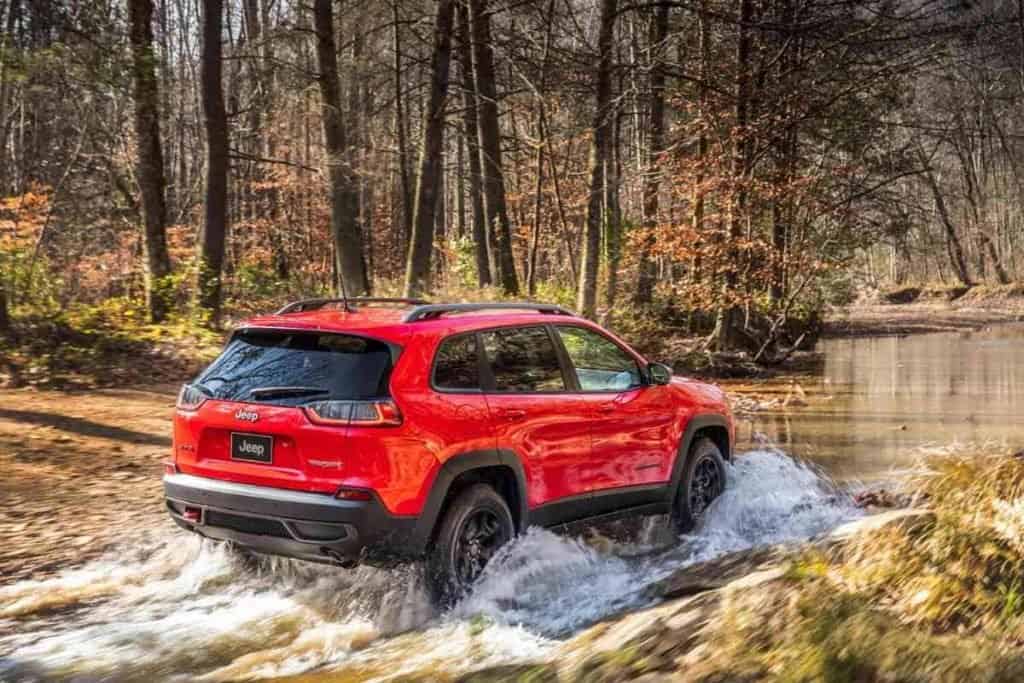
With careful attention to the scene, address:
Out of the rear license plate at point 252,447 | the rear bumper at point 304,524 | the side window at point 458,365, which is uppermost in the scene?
the side window at point 458,365

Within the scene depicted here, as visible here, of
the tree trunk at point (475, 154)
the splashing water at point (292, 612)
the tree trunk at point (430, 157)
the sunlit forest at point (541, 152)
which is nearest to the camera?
the splashing water at point (292, 612)

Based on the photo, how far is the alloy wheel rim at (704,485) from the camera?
25.7 ft

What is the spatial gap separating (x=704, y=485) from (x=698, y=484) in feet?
0.36

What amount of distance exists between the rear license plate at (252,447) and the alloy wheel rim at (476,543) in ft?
3.87

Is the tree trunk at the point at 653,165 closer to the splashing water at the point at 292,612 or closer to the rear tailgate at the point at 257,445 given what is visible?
the splashing water at the point at 292,612

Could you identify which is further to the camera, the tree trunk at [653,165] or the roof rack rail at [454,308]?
the tree trunk at [653,165]

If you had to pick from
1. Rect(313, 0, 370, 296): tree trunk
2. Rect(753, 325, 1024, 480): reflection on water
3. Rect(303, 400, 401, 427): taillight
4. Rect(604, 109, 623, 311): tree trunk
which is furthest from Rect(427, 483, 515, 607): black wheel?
Rect(604, 109, 623, 311): tree trunk

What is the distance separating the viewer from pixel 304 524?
5.16 metres

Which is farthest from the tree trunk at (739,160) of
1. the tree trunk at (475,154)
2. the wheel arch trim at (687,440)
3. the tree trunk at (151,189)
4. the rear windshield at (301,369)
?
the rear windshield at (301,369)

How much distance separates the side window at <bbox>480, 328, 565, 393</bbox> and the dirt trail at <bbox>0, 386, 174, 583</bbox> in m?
3.22

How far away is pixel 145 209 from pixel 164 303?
1798mm

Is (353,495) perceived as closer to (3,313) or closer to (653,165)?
(3,313)

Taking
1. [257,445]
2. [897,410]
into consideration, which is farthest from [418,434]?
[897,410]

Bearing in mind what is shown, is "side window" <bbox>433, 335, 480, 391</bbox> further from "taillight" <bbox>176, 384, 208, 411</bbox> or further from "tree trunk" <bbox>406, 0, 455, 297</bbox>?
"tree trunk" <bbox>406, 0, 455, 297</bbox>
